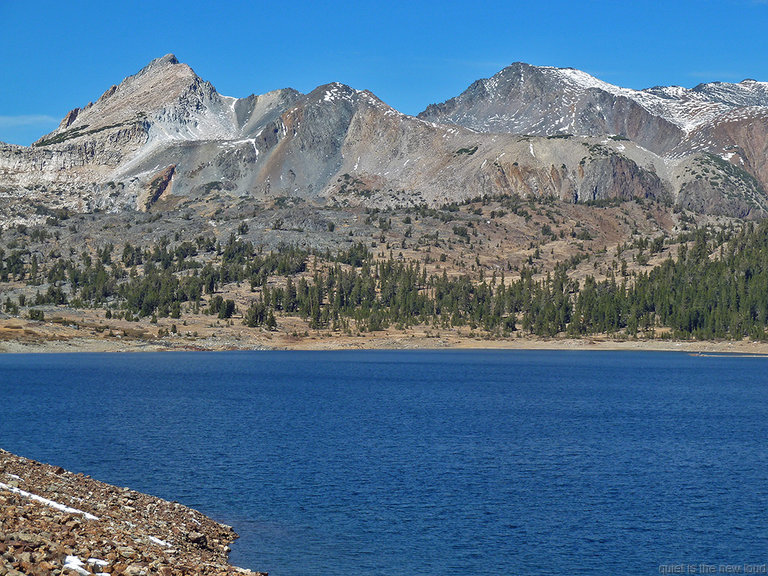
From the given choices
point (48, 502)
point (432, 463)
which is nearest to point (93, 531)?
point (48, 502)

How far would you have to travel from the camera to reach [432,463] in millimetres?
62875

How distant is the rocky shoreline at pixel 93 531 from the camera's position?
1215 inches

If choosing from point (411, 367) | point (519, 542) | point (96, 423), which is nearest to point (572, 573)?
point (519, 542)

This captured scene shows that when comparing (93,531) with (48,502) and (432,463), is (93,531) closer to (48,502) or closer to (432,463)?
(48,502)

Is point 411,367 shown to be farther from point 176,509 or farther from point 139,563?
point 139,563

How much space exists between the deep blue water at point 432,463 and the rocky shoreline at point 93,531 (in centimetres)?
238

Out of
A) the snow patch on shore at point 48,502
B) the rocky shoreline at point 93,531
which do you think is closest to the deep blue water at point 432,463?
the rocky shoreline at point 93,531

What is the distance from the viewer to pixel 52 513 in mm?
36750

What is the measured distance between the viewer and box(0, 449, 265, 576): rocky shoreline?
3086 cm

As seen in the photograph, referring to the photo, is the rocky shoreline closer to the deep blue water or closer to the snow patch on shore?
the snow patch on shore

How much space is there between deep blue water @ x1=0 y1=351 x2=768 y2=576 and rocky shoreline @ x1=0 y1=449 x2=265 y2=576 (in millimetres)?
2379

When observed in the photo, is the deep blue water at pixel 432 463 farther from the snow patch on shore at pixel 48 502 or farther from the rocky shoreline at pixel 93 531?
the snow patch on shore at pixel 48 502

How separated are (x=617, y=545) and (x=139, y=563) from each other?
2206cm

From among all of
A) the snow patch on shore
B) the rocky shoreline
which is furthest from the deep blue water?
the snow patch on shore
